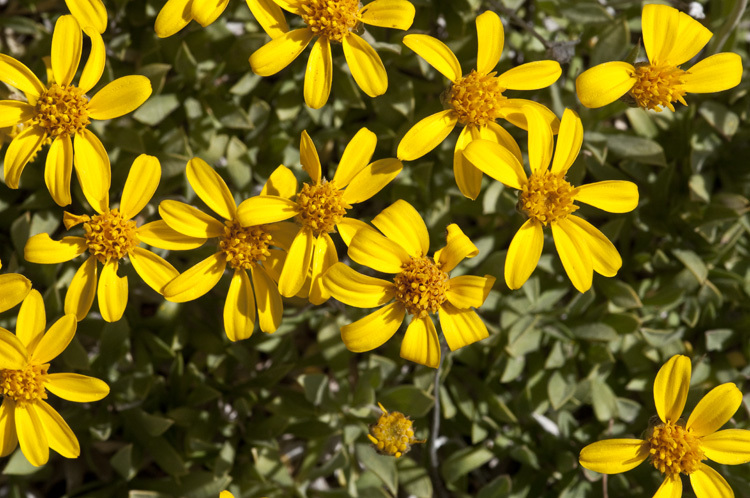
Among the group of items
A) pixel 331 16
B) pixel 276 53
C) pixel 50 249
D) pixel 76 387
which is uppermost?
pixel 331 16

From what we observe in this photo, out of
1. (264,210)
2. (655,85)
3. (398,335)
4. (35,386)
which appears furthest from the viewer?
(398,335)

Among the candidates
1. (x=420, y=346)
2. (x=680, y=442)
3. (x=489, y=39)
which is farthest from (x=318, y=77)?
(x=680, y=442)

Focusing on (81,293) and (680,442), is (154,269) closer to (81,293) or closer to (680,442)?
(81,293)

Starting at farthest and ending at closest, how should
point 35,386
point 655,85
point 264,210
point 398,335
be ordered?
1. point 398,335
2. point 655,85
3. point 35,386
4. point 264,210

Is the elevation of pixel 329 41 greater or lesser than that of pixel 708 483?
greater

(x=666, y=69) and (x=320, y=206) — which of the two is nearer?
(x=320, y=206)

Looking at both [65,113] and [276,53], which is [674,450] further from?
[65,113]

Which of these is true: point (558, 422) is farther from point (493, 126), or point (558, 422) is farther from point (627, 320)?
point (493, 126)

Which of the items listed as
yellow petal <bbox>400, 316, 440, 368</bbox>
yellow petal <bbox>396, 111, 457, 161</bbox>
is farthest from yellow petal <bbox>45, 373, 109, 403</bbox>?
yellow petal <bbox>396, 111, 457, 161</bbox>

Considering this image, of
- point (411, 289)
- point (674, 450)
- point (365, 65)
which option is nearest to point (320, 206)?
point (411, 289)
